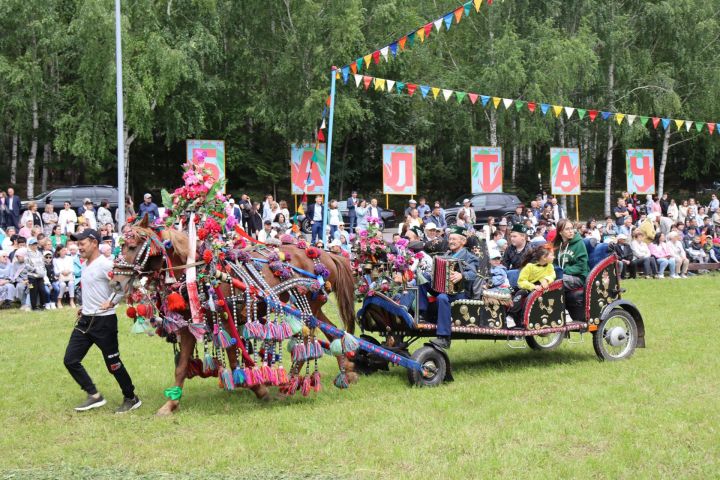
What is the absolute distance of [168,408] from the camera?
315 inches

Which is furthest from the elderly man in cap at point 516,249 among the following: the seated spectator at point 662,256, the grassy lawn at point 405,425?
the seated spectator at point 662,256

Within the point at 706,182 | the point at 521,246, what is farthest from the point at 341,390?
the point at 706,182

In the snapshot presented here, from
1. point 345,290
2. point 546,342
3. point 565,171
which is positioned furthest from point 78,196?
point 345,290

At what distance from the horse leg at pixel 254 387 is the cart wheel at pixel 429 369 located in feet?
5.16

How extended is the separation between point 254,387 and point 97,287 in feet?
6.11

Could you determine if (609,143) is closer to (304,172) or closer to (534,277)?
(304,172)

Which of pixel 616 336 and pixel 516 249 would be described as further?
pixel 516 249

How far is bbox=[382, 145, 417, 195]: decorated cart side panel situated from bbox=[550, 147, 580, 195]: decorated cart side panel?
21.0ft

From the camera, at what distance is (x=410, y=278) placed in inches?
356

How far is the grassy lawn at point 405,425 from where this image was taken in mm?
6223

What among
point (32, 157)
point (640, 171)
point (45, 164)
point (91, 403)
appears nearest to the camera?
point (91, 403)

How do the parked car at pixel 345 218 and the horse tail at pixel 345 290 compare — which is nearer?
the horse tail at pixel 345 290

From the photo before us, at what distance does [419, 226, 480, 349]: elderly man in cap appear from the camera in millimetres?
8961

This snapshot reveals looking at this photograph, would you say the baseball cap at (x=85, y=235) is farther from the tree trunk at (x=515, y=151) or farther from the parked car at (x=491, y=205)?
the tree trunk at (x=515, y=151)
